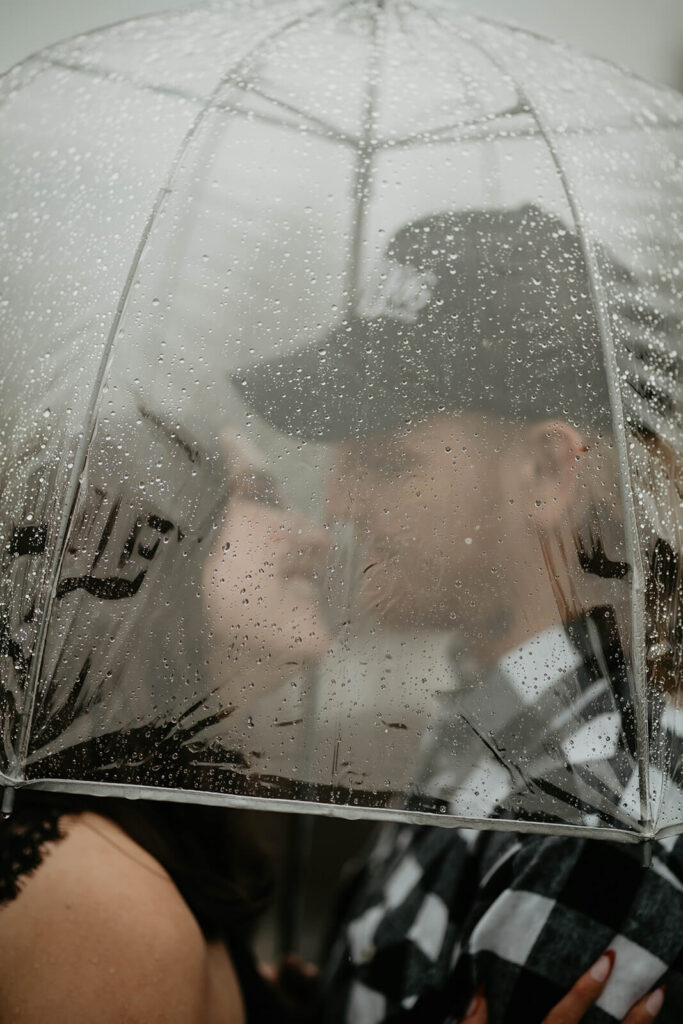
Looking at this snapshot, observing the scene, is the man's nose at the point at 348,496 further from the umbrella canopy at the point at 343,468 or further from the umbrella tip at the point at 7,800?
the umbrella tip at the point at 7,800

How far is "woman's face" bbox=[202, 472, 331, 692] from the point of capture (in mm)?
662

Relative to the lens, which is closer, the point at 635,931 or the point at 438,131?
the point at 438,131

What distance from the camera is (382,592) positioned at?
2.21 feet

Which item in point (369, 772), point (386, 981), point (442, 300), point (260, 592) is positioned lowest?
point (386, 981)

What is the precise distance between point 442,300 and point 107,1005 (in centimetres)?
75

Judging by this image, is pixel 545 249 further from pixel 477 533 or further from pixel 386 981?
pixel 386 981

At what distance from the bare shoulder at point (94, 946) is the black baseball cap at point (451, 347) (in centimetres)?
54

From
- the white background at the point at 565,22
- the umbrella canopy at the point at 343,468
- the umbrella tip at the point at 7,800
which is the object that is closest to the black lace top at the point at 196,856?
the umbrella tip at the point at 7,800

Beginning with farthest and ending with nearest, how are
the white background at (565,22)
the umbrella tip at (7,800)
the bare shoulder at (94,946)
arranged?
1. the white background at (565,22)
2. the bare shoulder at (94,946)
3. the umbrella tip at (7,800)

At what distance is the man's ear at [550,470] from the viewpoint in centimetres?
69

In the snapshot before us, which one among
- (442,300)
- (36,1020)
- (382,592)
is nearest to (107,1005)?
(36,1020)

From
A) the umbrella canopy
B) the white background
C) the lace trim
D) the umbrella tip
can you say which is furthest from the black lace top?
the white background

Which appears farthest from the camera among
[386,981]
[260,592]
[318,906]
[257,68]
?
[318,906]

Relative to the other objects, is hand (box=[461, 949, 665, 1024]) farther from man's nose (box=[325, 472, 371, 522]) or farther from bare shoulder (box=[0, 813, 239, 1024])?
man's nose (box=[325, 472, 371, 522])
